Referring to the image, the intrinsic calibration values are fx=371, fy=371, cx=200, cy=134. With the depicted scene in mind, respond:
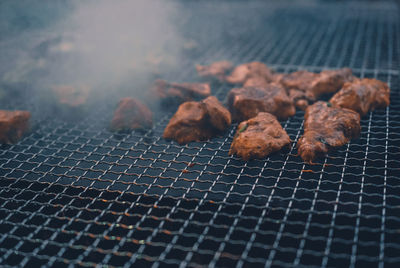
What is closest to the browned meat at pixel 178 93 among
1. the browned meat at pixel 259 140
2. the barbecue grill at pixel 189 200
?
the barbecue grill at pixel 189 200

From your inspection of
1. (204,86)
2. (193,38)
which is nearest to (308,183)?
(204,86)

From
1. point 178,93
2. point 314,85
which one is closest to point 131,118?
point 178,93

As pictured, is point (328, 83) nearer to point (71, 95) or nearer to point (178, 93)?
point (178, 93)

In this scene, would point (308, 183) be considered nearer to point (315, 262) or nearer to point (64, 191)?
point (315, 262)

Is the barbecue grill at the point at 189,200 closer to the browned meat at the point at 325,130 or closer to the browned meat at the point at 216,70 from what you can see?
the browned meat at the point at 325,130

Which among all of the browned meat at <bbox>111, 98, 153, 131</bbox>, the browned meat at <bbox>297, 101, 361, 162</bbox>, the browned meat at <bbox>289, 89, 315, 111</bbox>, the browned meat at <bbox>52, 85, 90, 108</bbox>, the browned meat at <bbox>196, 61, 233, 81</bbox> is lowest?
the browned meat at <bbox>289, 89, 315, 111</bbox>

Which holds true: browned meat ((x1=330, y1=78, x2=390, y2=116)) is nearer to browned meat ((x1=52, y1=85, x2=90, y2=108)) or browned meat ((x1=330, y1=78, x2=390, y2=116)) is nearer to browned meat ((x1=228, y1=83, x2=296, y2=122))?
browned meat ((x1=228, y1=83, x2=296, y2=122))

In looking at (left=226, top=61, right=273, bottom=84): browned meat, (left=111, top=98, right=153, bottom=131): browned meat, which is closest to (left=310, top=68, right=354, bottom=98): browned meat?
(left=226, top=61, right=273, bottom=84): browned meat
